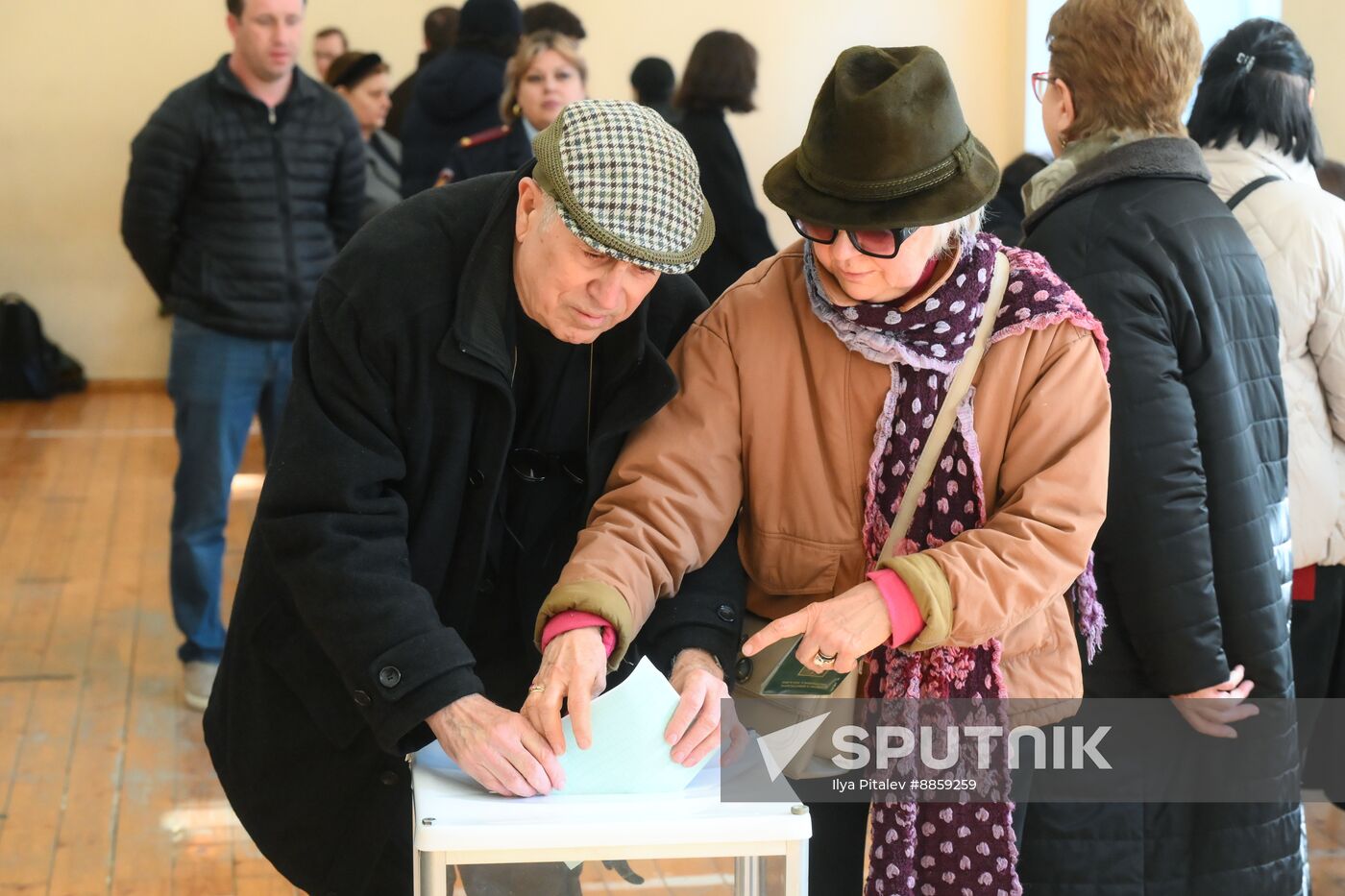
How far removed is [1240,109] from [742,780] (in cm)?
159

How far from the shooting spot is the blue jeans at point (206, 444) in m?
3.70

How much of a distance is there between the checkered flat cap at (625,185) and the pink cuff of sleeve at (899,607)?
372mm

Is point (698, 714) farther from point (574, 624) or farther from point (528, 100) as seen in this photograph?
point (528, 100)

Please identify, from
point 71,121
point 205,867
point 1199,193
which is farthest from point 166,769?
point 71,121

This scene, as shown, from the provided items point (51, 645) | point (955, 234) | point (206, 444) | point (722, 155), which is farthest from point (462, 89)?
point (955, 234)

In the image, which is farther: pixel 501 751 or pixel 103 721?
pixel 103 721

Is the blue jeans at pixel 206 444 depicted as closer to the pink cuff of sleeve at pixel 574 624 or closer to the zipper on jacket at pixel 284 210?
the zipper on jacket at pixel 284 210

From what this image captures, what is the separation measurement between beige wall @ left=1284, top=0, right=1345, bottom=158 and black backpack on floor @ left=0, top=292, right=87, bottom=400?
19.6 ft

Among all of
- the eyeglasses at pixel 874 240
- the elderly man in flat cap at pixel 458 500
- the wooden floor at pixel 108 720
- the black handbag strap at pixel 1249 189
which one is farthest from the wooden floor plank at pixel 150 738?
the black handbag strap at pixel 1249 189

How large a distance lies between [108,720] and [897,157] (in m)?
2.84

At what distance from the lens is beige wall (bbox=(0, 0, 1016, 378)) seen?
25.0ft

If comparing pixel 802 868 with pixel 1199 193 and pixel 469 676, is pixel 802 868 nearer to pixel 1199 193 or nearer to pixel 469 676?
pixel 469 676

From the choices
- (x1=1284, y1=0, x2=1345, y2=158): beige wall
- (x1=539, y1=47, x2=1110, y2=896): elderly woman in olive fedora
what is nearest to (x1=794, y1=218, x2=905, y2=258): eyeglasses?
(x1=539, y1=47, x2=1110, y2=896): elderly woman in olive fedora

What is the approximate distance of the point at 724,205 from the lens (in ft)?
13.4
